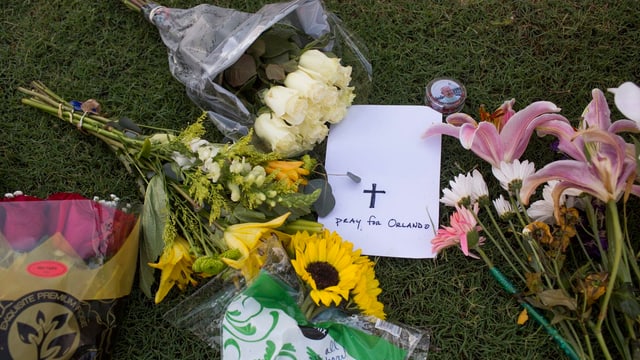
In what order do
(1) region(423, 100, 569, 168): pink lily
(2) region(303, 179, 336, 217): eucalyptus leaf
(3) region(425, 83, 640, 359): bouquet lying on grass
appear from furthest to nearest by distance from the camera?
(2) region(303, 179, 336, 217): eucalyptus leaf, (1) region(423, 100, 569, 168): pink lily, (3) region(425, 83, 640, 359): bouquet lying on grass

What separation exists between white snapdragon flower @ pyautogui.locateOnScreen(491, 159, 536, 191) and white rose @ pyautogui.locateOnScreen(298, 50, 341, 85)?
390 millimetres

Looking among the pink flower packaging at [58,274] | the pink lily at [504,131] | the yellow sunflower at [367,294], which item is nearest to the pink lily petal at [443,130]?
the pink lily at [504,131]

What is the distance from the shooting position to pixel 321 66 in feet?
4.03

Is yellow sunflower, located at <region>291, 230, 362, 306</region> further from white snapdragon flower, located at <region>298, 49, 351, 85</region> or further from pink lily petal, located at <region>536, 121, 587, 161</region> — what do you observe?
pink lily petal, located at <region>536, 121, 587, 161</region>

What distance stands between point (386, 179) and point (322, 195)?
0.16 metres

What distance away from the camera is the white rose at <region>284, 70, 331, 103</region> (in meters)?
1.19

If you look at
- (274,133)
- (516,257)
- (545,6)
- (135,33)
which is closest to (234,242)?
(274,133)

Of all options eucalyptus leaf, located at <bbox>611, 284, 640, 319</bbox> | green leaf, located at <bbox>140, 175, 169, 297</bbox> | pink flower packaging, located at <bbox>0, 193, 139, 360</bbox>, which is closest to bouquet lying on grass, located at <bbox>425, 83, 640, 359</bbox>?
eucalyptus leaf, located at <bbox>611, 284, 640, 319</bbox>

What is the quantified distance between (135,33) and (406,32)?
678 millimetres

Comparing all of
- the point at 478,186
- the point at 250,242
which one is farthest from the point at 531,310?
the point at 250,242

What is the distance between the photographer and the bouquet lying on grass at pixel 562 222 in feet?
3.41

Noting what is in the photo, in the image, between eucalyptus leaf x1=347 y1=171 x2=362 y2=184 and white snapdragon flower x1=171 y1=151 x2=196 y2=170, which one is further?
eucalyptus leaf x1=347 y1=171 x2=362 y2=184

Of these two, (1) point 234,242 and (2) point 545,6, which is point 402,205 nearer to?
(1) point 234,242

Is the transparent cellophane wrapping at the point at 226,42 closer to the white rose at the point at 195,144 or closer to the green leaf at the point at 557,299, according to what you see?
the white rose at the point at 195,144
